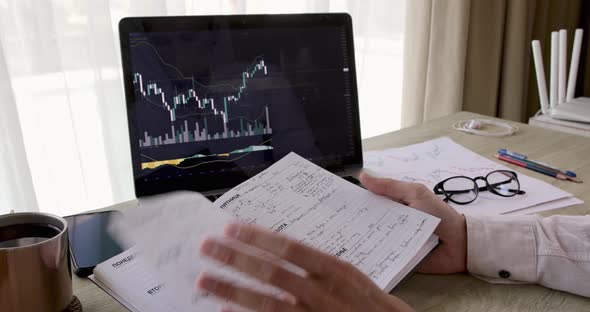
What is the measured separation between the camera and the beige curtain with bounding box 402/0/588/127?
1.88 metres

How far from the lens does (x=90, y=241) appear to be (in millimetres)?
630

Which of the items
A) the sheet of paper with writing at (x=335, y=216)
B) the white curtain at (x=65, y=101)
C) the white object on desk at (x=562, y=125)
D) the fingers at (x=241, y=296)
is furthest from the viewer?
the white object on desk at (x=562, y=125)

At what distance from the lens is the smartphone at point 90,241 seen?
0.59 metres

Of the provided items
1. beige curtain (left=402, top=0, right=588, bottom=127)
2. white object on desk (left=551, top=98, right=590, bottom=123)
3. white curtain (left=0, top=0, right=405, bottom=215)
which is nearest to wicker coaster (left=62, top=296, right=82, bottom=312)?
white curtain (left=0, top=0, right=405, bottom=215)

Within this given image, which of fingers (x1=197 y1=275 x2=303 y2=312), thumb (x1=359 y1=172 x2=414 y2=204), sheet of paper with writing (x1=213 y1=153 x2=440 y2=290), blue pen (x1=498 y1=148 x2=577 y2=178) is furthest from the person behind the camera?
blue pen (x1=498 y1=148 x2=577 y2=178)

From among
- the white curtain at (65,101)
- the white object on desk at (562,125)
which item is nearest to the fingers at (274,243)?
the white curtain at (65,101)

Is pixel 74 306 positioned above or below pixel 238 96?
below

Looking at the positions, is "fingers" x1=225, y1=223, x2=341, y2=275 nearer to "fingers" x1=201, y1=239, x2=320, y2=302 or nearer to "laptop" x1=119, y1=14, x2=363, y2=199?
"fingers" x1=201, y1=239, x2=320, y2=302

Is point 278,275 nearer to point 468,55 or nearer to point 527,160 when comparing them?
point 527,160

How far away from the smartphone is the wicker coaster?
2.3 inches

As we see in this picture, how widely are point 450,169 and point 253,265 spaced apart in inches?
24.7

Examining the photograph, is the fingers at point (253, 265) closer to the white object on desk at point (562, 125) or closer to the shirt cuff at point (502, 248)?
the shirt cuff at point (502, 248)

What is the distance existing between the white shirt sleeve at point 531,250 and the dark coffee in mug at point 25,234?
48cm

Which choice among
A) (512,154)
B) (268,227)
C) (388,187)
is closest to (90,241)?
(268,227)
